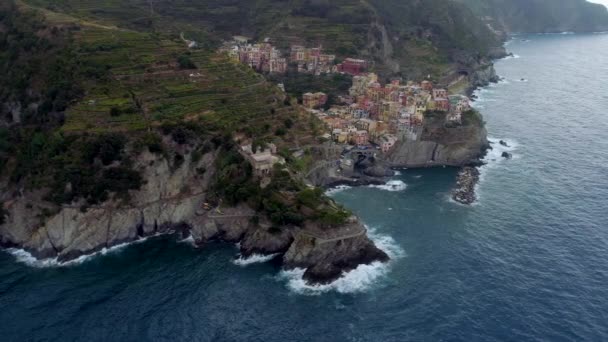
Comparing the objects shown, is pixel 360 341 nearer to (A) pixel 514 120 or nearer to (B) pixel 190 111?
(B) pixel 190 111

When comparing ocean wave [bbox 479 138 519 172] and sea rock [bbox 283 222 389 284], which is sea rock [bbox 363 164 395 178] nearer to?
ocean wave [bbox 479 138 519 172]

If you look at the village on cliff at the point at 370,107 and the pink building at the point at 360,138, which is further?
the village on cliff at the point at 370,107

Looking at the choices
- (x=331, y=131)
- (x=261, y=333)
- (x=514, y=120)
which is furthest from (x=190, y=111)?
(x=514, y=120)

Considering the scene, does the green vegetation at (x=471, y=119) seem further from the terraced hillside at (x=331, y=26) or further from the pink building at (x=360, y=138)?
the terraced hillside at (x=331, y=26)

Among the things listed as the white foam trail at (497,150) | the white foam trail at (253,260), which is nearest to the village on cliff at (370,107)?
the white foam trail at (497,150)

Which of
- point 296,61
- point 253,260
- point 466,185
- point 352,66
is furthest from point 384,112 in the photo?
point 253,260
